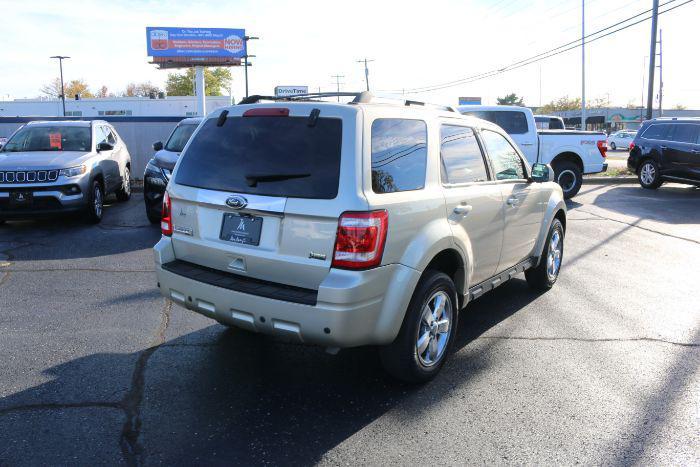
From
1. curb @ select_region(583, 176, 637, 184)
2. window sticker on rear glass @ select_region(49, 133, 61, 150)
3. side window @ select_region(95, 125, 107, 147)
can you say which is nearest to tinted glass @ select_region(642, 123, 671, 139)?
curb @ select_region(583, 176, 637, 184)

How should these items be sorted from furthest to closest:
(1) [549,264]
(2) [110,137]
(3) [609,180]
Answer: (3) [609,180], (2) [110,137], (1) [549,264]

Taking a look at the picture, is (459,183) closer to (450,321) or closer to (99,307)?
(450,321)

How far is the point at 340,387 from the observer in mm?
3959

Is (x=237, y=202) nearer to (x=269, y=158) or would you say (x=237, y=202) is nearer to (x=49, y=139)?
(x=269, y=158)

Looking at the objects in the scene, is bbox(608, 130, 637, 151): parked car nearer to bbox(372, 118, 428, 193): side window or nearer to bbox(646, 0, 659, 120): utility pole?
bbox(646, 0, 659, 120): utility pole

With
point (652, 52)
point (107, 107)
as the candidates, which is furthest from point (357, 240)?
point (107, 107)

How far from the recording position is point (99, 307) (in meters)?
5.58

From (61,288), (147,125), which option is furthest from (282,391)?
(147,125)

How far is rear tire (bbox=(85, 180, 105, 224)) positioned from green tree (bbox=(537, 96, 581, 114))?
94728 millimetres

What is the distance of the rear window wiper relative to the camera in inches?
139

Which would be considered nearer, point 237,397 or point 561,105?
point 237,397

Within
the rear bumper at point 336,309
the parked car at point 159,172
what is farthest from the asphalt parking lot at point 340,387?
the parked car at point 159,172

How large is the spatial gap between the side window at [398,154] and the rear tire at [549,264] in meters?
2.60

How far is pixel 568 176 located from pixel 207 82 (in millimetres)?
86918
